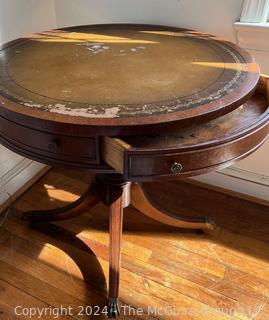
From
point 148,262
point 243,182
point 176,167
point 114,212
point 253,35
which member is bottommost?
point 148,262

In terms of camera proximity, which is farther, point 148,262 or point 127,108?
point 148,262

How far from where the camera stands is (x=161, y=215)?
1217 millimetres

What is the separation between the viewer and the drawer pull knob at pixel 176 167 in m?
0.65

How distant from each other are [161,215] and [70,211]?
339 millimetres

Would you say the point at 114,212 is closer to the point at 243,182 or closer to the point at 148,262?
the point at 148,262

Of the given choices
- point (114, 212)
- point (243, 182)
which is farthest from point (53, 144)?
point (243, 182)

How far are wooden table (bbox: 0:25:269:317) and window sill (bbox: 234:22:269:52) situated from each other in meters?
0.13

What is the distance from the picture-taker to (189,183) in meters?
1.56

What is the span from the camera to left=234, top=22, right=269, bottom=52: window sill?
43.0 inches

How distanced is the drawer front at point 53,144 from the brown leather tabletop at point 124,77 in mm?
43

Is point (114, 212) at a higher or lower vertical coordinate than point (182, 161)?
lower

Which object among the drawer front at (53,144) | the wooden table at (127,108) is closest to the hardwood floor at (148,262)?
the wooden table at (127,108)

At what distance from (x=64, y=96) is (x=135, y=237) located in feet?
2.40

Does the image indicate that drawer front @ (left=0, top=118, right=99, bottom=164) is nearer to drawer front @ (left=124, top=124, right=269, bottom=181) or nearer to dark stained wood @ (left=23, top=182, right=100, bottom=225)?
drawer front @ (left=124, top=124, right=269, bottom=181)
